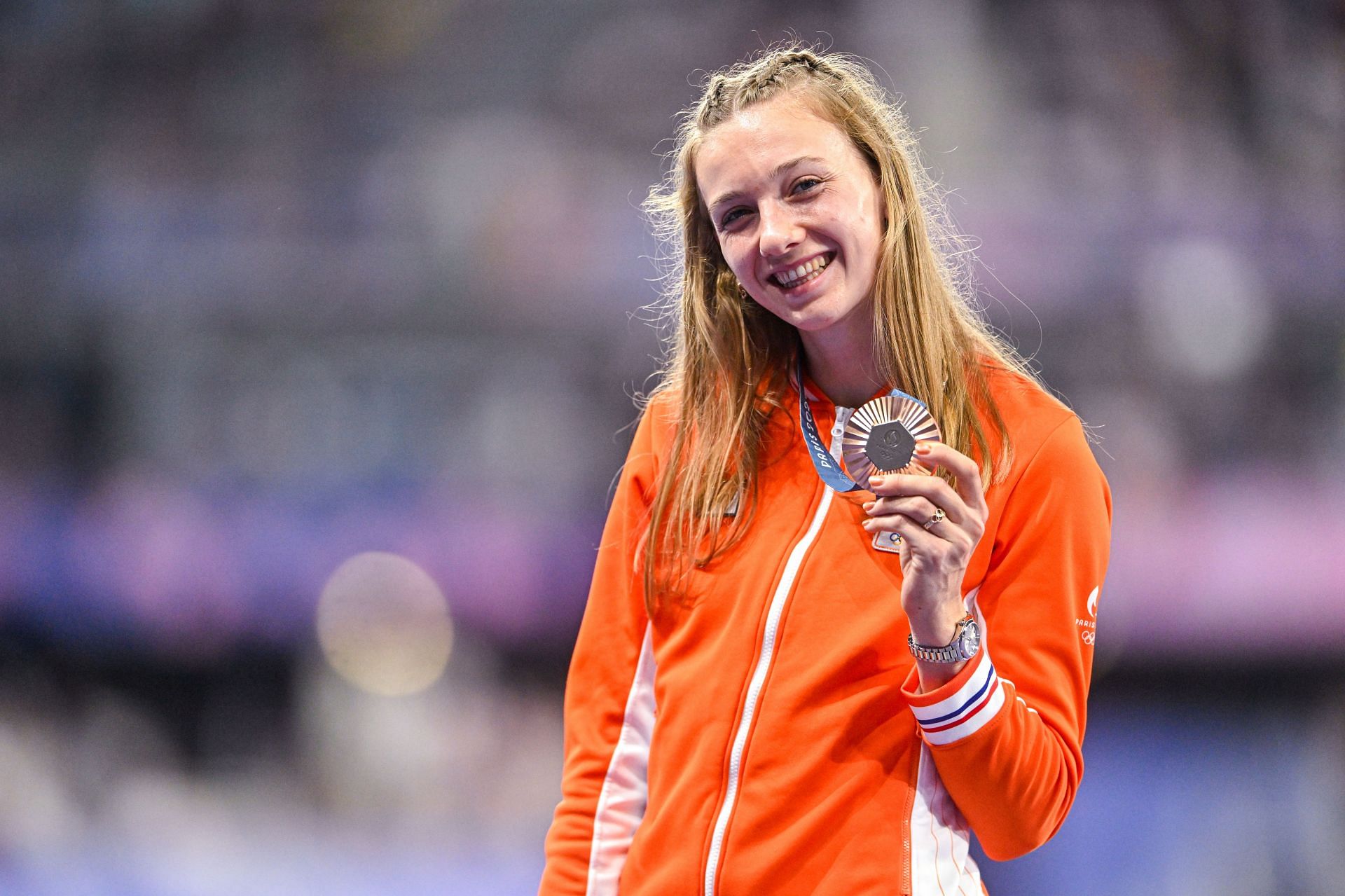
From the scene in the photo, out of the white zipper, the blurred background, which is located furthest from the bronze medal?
the blurred background

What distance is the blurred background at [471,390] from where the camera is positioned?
8.53 feet

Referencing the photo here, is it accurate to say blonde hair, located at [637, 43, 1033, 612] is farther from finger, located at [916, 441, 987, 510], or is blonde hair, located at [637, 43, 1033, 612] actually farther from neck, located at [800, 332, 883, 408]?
finger, located at [916, 441, 987, 510]

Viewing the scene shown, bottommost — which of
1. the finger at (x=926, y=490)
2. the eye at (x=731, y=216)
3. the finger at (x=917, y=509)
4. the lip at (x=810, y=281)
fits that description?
the finger at (x=917, y=509)

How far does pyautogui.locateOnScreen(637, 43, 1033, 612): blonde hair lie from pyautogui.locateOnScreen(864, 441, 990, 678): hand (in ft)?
0.64

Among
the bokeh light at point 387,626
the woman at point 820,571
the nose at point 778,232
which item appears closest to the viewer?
the woman at point 820,571

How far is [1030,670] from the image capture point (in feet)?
4.01

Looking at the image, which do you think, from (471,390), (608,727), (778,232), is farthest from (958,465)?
(471,390)

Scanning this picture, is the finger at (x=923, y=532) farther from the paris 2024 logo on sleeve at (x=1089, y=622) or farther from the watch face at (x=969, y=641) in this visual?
the paris 2024 logo on sleeve at (x=1089, y=622)

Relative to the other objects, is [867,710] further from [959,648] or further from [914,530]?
[914,530]

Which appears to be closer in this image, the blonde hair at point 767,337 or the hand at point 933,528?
the hand at point 933,528

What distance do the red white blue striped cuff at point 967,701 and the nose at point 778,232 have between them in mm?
539

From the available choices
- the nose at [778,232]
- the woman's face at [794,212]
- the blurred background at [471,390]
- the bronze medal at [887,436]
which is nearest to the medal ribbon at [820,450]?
the bronze medal at [887,436]

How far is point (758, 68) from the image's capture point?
145cm

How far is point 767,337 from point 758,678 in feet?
1.71
